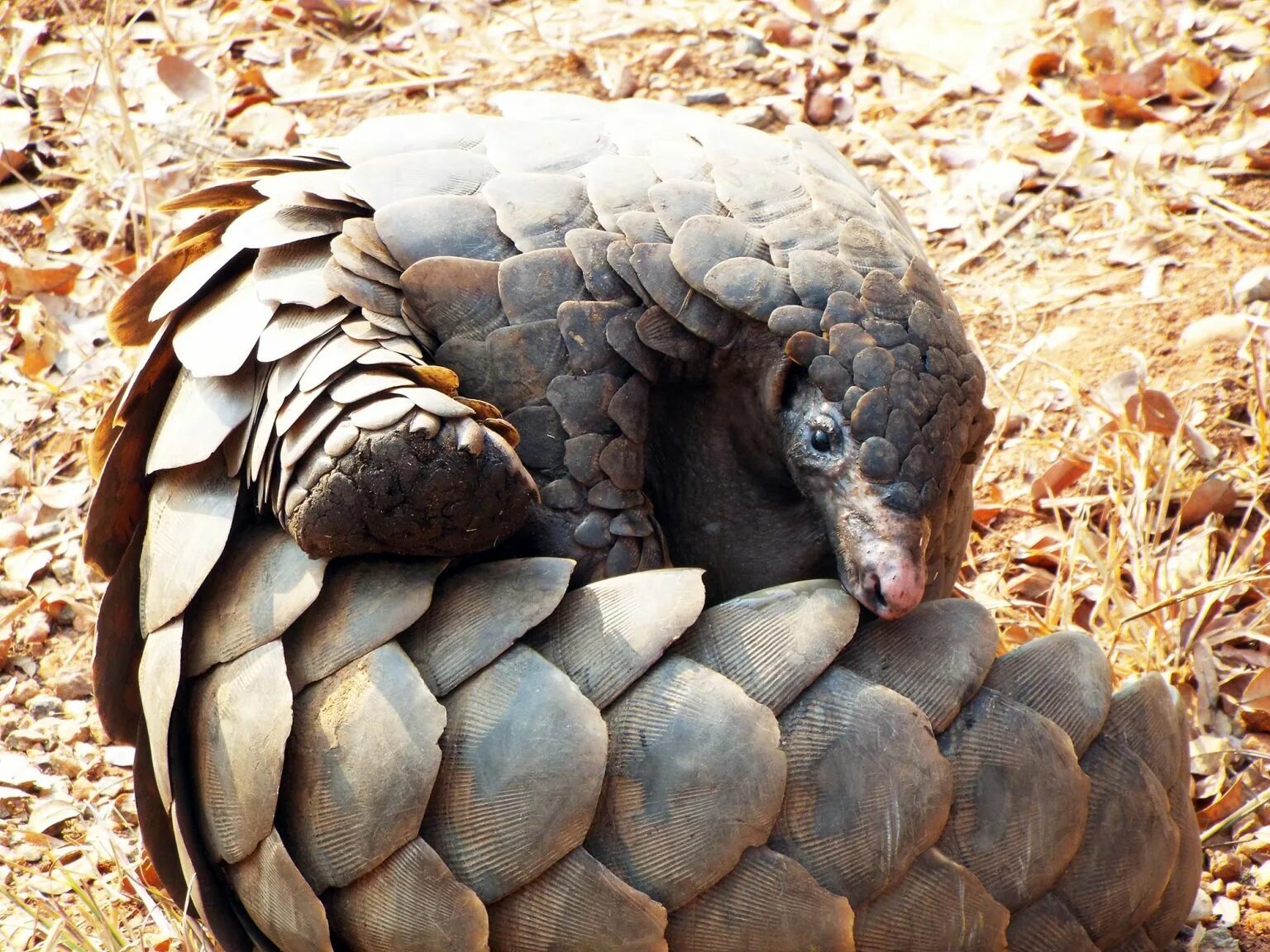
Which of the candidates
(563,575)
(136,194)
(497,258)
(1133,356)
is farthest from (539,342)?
(136,194)

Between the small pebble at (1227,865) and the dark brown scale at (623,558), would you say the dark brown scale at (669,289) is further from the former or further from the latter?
the small pebble at (1227,865)

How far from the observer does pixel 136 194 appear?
4.69 m

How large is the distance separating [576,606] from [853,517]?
1.63 feet

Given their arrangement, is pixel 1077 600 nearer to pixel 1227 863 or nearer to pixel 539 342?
pixel 1227 863

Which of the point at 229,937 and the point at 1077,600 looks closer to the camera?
the point at 229,937

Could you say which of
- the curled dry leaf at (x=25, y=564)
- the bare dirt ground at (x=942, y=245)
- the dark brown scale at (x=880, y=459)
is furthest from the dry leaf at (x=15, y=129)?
the dark brown scale at (x=880, y=459)

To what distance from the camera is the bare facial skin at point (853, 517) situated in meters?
2.41

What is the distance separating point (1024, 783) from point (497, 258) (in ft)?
4.11

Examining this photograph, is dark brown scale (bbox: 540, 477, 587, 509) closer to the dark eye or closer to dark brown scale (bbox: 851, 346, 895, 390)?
the dark eye

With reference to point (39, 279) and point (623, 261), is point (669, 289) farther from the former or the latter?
point (39, 279)

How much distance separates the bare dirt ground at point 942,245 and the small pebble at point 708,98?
0.01 m

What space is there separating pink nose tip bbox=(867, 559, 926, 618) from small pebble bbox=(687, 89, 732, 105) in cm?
314

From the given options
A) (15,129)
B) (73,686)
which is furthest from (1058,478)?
(15,129)

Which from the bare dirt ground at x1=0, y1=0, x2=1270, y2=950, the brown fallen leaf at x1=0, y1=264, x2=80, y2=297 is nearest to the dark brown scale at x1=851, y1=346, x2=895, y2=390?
the bare dirt ground at x1=0, y1=0, x2=1270, y2=950
